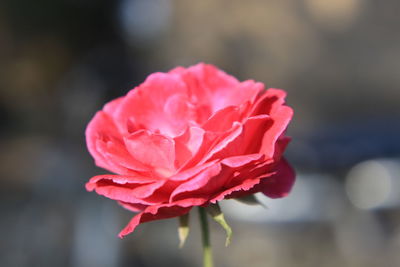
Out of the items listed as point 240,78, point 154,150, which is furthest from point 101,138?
Answer: point 240,78

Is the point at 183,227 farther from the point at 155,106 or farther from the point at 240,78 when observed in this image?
the point at 240,78

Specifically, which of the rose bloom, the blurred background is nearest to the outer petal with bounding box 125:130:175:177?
the rose bloom

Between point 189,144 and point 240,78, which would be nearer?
point 189,144

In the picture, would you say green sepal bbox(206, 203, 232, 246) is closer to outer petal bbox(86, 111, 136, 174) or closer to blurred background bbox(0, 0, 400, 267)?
outer petal bbox(86, 111, 136, 174)

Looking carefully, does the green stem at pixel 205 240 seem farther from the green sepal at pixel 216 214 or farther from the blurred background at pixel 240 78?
the blurred background at pixel 240 78

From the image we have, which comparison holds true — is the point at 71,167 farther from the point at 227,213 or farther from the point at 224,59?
the point at 224,59

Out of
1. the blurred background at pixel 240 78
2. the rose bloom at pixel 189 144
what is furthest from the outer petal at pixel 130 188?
the blurred background at pixel 240 78
